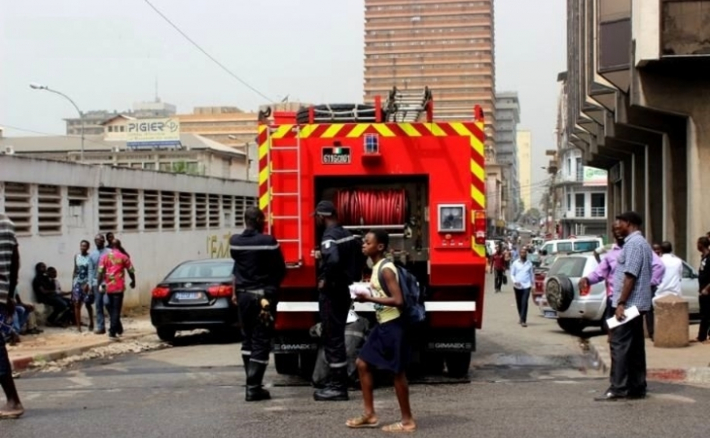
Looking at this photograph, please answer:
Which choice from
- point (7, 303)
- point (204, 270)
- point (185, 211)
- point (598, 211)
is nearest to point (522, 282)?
point (204, 270)

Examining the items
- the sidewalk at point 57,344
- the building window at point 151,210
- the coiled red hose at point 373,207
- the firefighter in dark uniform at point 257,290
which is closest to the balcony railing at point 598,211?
the building window at point 151,210

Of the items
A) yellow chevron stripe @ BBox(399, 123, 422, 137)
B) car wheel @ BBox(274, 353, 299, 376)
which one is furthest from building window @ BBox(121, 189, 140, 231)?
yellow chevron stripe @ BBox(399, 123, 422, 137)

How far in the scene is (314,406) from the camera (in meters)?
8.48

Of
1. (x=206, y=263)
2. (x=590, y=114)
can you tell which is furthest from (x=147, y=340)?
(x=590, y=114)

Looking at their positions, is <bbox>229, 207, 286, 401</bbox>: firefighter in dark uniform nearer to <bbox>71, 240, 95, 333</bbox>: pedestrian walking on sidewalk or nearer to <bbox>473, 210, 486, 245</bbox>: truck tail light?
<bbox>473, 210, 486, 245</bbox>: truck tail light

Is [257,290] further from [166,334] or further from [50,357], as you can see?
[166,334]

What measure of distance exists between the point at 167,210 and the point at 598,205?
69607 mm

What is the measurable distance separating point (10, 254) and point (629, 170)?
31.8m

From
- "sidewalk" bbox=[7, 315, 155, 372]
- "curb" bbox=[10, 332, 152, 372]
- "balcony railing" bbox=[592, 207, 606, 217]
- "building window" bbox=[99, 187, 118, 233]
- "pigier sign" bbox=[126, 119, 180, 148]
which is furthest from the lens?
"balcony railing" bbox=[592, 207, 606, 217]

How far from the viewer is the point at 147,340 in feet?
51.3

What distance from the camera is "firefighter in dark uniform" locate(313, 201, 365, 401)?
8539mm

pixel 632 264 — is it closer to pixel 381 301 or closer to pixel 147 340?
pixel 381 301

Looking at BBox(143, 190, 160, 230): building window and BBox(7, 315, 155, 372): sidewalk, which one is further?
BBox(143, 190, 160, 230): building window

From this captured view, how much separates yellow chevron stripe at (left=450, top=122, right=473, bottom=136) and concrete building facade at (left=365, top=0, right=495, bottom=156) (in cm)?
11756
